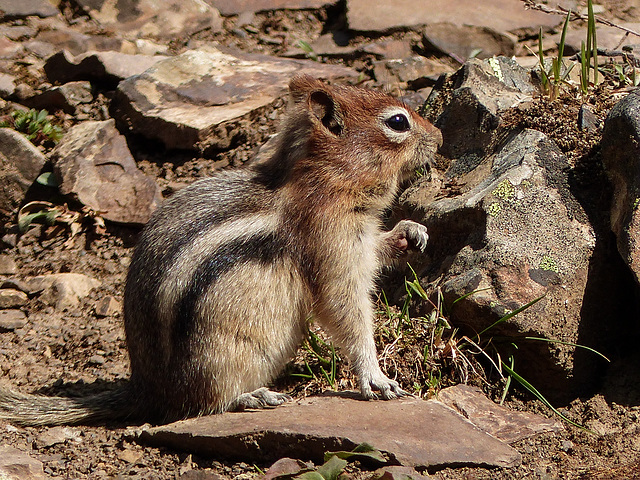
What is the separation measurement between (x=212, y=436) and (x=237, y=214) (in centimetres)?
140

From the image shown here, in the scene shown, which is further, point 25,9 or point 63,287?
point 25,9

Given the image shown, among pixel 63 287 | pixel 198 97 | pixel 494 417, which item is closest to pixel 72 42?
pixel 198 97

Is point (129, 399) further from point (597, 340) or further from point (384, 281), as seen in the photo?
point (597, 340)

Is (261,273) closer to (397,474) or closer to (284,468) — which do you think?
(284,468)

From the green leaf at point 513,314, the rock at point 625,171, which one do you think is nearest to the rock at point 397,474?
the green leaf at point 513,314

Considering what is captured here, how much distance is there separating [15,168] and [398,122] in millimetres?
3821

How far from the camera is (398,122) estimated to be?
5.16 metres

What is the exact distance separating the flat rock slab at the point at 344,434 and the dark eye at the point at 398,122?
1.80 meters

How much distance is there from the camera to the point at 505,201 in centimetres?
515

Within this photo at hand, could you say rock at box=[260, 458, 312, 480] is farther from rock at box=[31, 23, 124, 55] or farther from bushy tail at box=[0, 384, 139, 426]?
rock at box=[31, 23, 124, 55]

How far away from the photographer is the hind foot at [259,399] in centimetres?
473

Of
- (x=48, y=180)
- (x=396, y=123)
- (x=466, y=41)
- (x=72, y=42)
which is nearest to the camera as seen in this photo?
(x=396, y=123)

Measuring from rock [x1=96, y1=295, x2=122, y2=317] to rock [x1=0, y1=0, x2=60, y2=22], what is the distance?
13.2 ft

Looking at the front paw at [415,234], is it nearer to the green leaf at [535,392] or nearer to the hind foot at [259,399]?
the green leaf at [535,392]
